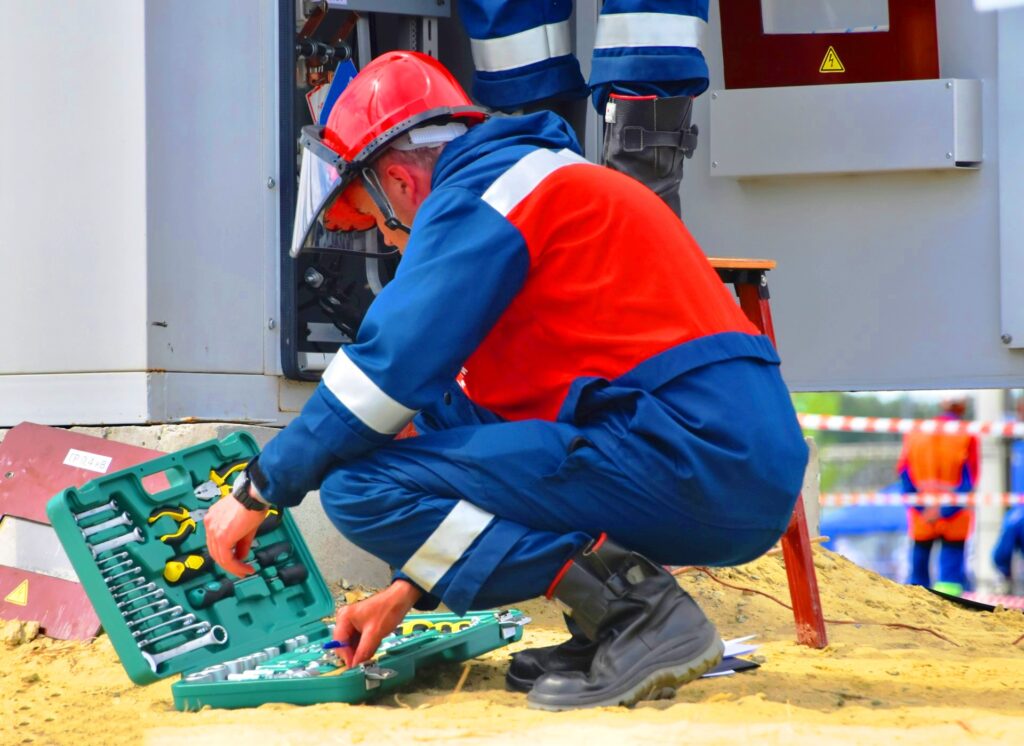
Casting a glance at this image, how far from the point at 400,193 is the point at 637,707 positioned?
3.40 feet

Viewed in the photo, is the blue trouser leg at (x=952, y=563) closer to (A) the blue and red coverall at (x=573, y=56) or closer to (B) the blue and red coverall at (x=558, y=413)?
(A) the blue and red coverall at (x=573, y=56)

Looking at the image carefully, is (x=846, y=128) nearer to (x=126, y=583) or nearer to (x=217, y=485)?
(x=217, y=485)

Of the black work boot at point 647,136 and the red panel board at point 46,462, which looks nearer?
the red panel board at point 46,462

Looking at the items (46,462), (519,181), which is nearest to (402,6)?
(46,462)

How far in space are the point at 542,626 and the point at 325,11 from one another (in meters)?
1.65

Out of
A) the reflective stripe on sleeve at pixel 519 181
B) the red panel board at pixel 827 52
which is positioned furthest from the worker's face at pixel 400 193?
the red panel board at pixel 827 52

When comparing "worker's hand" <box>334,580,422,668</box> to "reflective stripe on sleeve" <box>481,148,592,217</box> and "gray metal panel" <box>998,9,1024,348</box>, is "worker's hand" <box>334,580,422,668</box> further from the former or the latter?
"gray metal panel" <box>998,9,1024,348</box>

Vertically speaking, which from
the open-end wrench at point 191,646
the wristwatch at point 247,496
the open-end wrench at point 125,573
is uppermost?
the wristwatch at point 247,496

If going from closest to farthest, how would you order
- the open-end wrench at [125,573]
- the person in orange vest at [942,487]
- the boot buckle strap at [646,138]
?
the open-end wrench at [125,573] → the boot buckle strap at [646,138] → the person in orange vest at [942,487]

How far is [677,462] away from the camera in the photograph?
7.25ft

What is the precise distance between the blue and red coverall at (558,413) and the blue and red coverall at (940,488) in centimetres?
608

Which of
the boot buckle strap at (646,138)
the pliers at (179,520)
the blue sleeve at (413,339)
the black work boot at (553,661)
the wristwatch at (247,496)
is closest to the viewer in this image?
the blue sleeve at (413,339)

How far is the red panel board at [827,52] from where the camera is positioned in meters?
3.89

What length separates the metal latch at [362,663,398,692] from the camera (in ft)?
Result: 7.57
